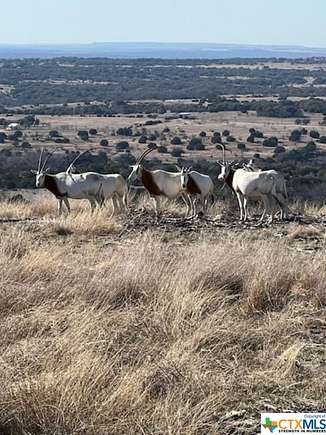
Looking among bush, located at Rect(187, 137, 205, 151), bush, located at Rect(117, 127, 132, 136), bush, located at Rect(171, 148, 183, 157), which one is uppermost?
bush, located at Rect(171, 148, 183, 157)

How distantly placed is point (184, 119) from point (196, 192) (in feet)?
215

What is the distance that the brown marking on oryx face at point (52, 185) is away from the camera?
1481 cm

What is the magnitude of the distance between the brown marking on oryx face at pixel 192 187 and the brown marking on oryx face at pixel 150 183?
0.55m

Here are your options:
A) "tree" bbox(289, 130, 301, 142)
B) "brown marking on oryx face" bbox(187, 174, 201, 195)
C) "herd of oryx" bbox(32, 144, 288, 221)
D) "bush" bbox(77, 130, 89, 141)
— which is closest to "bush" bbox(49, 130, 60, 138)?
"bush" bbox(77, 130, 89, 141)

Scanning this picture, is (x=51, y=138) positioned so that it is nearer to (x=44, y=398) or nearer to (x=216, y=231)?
(x=216, y=231)

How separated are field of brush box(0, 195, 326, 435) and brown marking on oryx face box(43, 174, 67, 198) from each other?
211 inches

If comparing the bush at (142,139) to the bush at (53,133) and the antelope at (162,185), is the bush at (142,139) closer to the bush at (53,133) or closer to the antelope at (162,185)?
the bush at (53,133)

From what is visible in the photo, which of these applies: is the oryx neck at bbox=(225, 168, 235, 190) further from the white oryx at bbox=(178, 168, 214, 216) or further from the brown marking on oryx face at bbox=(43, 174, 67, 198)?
the brown marking on oryx face at bbox=(43, 174, 67, 198)

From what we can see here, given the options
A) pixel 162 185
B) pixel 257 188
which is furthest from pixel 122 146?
pixel 257 188

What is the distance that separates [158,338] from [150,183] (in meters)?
9.15

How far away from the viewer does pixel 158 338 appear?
5902 mm

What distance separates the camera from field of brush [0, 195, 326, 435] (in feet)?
15.4

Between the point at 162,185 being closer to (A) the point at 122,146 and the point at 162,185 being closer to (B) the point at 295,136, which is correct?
(A) the point at 122,146

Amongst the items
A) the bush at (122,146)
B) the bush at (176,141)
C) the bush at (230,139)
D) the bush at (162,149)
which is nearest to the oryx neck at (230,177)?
the bush at (162,149)
